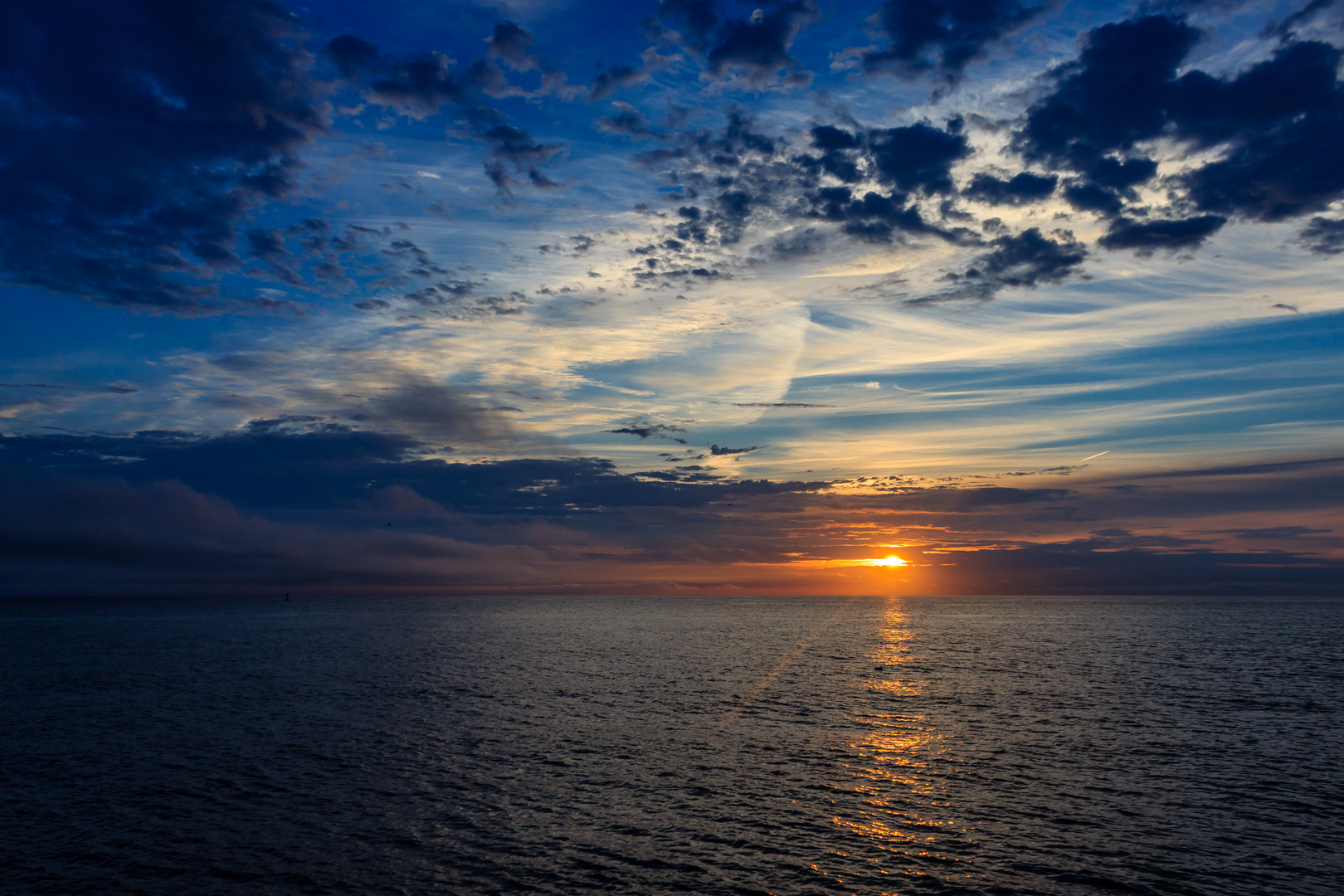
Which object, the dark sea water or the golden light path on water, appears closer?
the dark sea water

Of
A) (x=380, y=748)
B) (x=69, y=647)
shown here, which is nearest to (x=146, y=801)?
(x=380, y=748)

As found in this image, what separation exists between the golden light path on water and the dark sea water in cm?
20

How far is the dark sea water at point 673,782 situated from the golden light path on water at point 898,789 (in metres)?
0.20

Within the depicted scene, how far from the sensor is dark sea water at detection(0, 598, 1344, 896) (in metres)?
26.1

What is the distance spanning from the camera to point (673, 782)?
Answer: 121ft

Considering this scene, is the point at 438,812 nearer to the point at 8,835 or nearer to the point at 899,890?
the point at 8,835

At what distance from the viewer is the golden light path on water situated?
27547 mm

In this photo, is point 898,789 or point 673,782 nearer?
point 898,789

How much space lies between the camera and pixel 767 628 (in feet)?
600

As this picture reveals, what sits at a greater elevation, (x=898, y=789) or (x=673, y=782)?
(x=898, y=789)

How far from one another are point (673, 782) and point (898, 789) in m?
11.0

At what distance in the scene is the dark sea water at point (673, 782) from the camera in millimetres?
26078

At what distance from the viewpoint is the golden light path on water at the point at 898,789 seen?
90.4 ft

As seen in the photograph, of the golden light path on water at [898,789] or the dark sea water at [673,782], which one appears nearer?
the dark sea water at [673,782]
